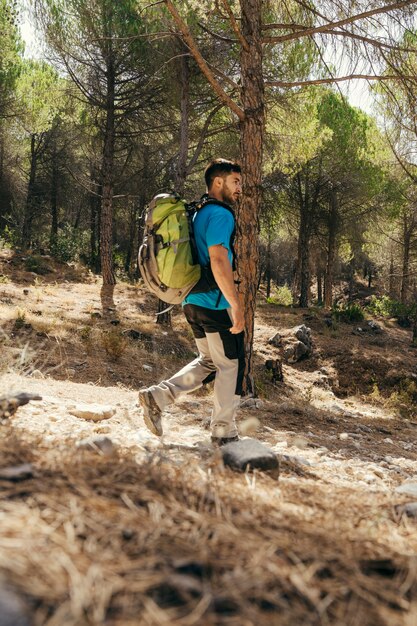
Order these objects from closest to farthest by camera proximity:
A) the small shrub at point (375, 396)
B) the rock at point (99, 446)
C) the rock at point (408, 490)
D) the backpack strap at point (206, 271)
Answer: the rock at point (99, 446) → the rock at point (408, 490) → the backpack strap at point (206, 271) → the small shrub at point (375, 396)

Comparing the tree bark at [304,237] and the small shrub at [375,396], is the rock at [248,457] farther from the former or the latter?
the tree bark at [304,237]

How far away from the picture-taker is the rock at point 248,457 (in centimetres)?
272

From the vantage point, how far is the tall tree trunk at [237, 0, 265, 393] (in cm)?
664

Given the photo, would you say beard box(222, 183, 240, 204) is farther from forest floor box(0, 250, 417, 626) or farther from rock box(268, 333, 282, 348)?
rock box(268, 333, 282, 348)

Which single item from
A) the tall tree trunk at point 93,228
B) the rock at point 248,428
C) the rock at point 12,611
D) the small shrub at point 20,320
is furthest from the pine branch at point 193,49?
the tall tree trunk at point 93,228

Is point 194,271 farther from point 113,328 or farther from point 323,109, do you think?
→ point 323,109

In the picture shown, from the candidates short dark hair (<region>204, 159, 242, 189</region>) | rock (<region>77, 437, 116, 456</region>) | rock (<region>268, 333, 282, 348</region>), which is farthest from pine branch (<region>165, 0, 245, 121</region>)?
rock (<region>268, 333, 282, 348</region>)

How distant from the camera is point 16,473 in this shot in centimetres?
177

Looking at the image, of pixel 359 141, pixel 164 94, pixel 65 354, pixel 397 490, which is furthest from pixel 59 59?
pixel 397 490

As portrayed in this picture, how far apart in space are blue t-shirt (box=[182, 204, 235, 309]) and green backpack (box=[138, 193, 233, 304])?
0.15ft

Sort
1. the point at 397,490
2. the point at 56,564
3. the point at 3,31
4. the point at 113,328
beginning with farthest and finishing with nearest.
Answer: the point at 3,31
the point at 113,328
the point at 397,490
the point at 56,564

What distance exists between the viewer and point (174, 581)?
1263mm

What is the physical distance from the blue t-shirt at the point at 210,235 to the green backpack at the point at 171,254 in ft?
0.15

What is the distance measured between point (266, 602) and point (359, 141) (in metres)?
22.2
